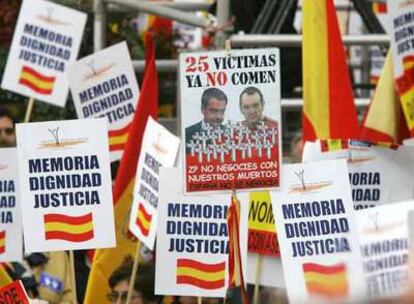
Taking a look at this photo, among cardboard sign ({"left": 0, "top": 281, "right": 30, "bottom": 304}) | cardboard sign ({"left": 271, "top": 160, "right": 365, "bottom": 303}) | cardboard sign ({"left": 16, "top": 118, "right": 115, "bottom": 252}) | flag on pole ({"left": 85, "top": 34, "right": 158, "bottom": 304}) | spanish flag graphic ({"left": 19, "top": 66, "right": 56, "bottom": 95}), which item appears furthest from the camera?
spanish flag graphic ({"left": 19, "top": 66, "right": 56, "bottom": 95})

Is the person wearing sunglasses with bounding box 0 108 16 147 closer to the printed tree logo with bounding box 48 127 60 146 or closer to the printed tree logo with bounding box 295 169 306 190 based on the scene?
the printed tree logo with bounding box 48 127 60 146

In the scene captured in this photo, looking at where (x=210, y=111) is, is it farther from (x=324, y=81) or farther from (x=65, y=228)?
(x=324, y=81)

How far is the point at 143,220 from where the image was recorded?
7.55m

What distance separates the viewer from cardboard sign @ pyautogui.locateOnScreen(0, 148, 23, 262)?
25.5 ft

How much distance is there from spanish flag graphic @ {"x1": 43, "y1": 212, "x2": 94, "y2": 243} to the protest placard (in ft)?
6.49

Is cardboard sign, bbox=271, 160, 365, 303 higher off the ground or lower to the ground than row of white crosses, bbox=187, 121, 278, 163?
lower

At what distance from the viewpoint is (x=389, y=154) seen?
735 centimetres

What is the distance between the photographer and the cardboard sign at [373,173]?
729 cm

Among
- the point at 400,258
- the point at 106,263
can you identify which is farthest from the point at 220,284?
the point at 400,258

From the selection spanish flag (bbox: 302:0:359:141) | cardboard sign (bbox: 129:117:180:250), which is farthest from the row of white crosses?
spanish flag (bbox: 302:0:359:141)

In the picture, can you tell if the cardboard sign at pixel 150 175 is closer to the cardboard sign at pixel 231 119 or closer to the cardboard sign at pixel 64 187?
the cardboard sign at pixel 64 187

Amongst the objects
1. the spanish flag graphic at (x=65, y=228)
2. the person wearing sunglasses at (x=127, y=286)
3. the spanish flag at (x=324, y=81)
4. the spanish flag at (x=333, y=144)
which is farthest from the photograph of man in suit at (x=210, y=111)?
the person wearing sunglasses at (x=127, y=286)

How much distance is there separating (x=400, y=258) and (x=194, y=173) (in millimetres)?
1510

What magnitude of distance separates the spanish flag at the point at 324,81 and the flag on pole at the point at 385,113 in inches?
16.0
